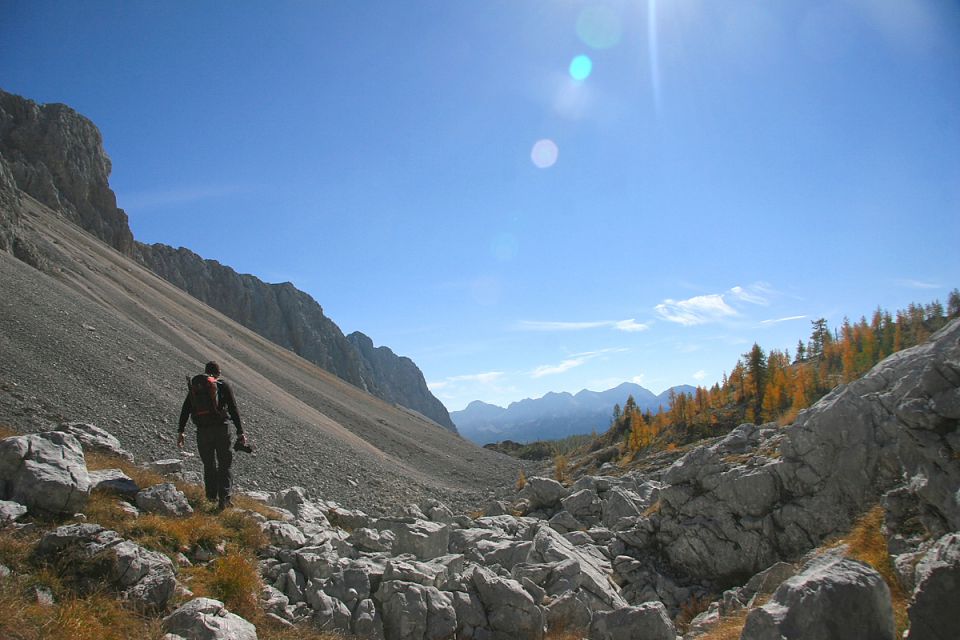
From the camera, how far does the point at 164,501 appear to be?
1065cm

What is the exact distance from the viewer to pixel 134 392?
33.5 metres

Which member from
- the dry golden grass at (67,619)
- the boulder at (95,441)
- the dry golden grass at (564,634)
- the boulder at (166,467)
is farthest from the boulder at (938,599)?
the boulder at (95,441)

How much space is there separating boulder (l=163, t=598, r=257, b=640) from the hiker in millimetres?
5036

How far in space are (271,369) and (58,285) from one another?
113ft

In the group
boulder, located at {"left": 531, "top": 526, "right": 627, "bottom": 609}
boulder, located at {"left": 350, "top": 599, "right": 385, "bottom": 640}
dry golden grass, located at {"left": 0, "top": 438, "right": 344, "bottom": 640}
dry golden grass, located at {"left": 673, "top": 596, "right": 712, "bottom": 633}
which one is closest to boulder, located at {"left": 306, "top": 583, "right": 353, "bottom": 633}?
boulder, located at {"left": 350, "top": 599, "right": 385, "bottom": 640}

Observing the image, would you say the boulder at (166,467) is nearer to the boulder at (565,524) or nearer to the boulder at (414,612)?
the boulder at (414,612)

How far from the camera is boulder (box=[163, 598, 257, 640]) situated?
679cm

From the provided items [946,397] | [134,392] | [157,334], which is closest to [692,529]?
[946,397]

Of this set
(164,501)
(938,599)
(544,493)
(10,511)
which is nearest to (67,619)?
(10,511)

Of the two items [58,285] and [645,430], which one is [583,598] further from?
[645,430]

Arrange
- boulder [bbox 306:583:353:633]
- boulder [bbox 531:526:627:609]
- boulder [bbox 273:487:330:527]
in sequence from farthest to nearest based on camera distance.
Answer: boulder [bbox 273:487:330:527] < boulder [bbox 531:526:627:609] < boulder [bbox 306:583:353:633]

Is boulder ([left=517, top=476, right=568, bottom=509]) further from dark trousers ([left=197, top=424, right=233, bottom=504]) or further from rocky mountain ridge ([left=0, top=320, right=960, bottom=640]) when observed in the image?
dark trousers ([left=197, top=424, right=233, bottom=504])

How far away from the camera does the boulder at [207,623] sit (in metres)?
6.79

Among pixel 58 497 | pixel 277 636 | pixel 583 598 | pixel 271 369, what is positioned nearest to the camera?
pixel 277 636
